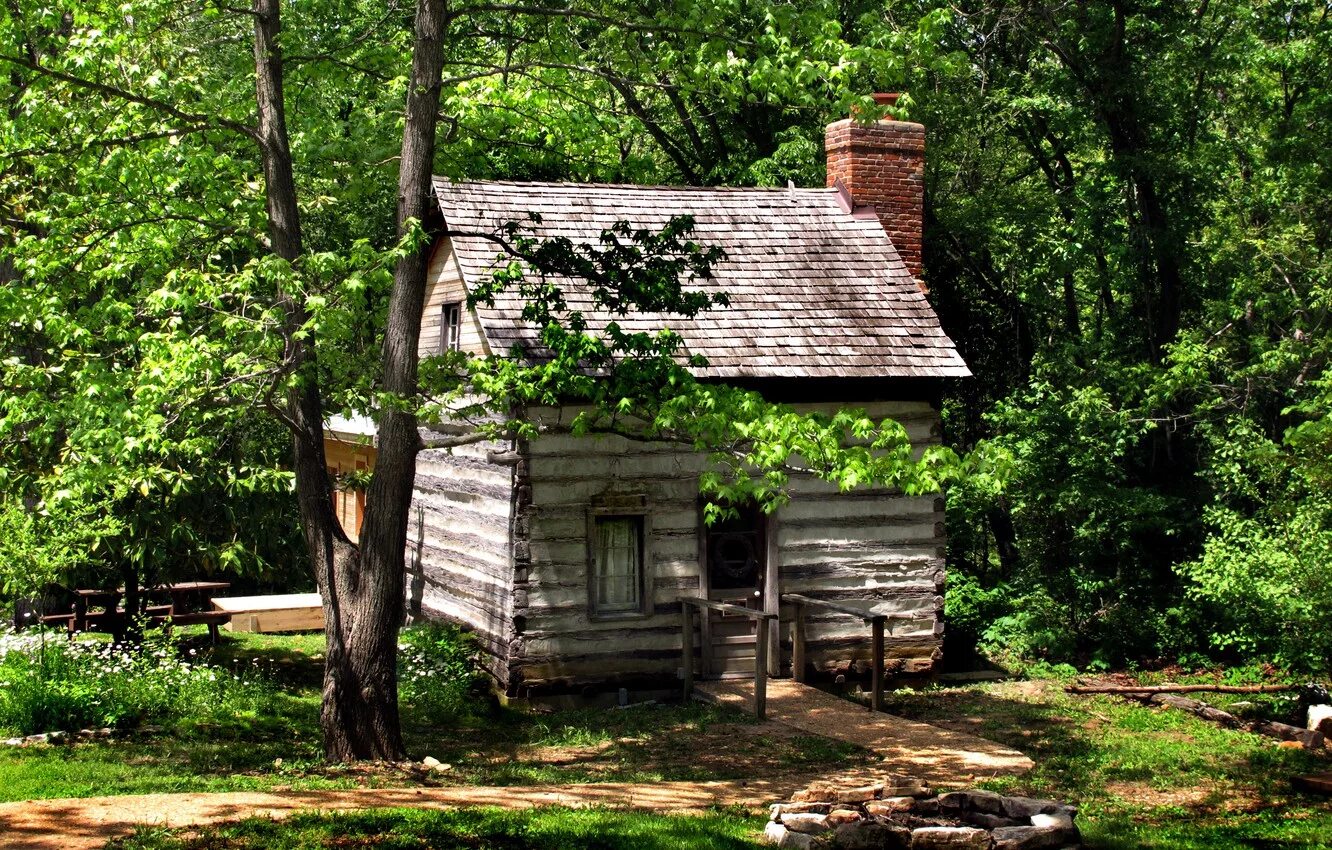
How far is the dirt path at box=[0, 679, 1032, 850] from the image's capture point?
8.98 m

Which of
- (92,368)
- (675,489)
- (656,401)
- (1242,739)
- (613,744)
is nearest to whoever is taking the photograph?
(92,368)

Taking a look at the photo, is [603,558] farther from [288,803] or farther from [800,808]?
[800,808]

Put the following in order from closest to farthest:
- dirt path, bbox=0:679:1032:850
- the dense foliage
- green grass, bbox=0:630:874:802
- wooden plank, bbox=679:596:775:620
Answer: dirt path, bbox=0:679:1032:850, green grass, bbox=0:630:874:802, wooden plank, bbox=679:596:775:620, the dense foliage

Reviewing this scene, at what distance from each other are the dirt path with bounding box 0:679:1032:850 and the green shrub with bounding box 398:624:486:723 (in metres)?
2.85

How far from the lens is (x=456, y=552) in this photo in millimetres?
17547

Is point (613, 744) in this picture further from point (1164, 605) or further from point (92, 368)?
point (1164, 605)

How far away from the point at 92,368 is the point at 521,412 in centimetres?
534

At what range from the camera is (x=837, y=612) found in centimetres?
1652

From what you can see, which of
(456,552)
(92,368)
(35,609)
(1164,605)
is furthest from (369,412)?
(1164,605)

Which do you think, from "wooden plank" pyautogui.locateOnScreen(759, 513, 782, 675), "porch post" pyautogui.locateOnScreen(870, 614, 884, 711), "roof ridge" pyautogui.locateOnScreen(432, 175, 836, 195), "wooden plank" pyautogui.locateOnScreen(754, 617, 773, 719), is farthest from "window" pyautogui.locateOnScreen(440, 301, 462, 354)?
"porch post" pyautogui.locateOnScreen(870, 614, 884, 711)

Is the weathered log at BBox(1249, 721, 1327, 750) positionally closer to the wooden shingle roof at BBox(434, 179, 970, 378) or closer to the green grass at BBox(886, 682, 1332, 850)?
the green grass at BBox(886, 682, 1332, 850)

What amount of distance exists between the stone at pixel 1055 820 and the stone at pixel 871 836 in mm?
993

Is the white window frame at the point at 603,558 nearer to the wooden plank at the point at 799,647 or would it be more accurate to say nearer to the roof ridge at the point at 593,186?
the wooden plank at the point at 799,647

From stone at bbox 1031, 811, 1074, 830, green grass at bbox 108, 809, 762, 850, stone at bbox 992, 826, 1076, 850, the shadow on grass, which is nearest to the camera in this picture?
green grass at bbox 108, 809, 762, 850
